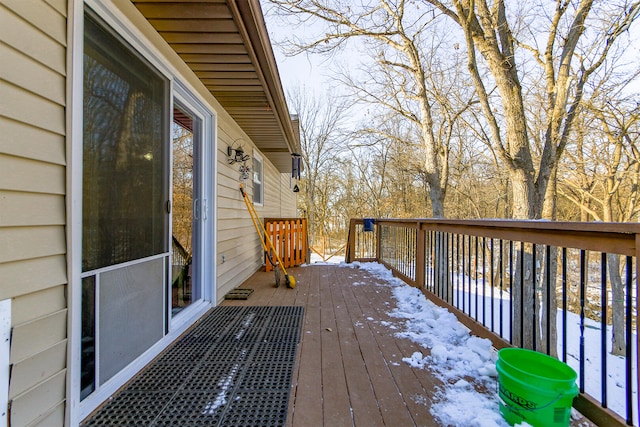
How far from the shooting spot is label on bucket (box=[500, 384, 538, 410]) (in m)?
1.36

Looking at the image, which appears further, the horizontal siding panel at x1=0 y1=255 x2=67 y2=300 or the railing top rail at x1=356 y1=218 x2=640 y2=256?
the railing top rail at x1=356 y1=218 x2=640 y2=256

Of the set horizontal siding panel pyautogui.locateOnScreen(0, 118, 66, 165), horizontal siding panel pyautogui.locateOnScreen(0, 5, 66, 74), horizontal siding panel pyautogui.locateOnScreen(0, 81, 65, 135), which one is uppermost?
horizontal siding panel pyautogui.locateOnScreen(0, 5, 66, 74)

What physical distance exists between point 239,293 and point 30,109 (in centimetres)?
285

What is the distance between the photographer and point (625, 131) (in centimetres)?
704

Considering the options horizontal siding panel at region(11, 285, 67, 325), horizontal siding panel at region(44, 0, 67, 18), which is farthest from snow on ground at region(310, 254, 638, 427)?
horizontal siding panel at region(44, 0, 67, 18)

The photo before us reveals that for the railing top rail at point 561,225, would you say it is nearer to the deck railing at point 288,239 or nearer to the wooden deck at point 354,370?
the wooden deck at point 354,370

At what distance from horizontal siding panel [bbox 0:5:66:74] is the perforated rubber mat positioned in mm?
1614

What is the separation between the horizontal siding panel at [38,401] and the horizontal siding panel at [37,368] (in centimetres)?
2

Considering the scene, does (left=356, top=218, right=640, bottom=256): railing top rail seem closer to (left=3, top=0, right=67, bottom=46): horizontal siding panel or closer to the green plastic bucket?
the green plastic bucket

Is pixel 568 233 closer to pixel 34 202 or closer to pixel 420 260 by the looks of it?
pixel 420 260

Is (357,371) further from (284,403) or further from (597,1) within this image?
(597,1)

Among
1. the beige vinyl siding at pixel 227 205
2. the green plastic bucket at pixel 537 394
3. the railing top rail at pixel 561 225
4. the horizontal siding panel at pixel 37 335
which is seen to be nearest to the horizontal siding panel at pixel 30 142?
the horizontal siding panel at pixel 37 335

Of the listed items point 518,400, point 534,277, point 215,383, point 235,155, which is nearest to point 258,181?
point 235,155

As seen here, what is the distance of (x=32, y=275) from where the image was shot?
1.21 meters
